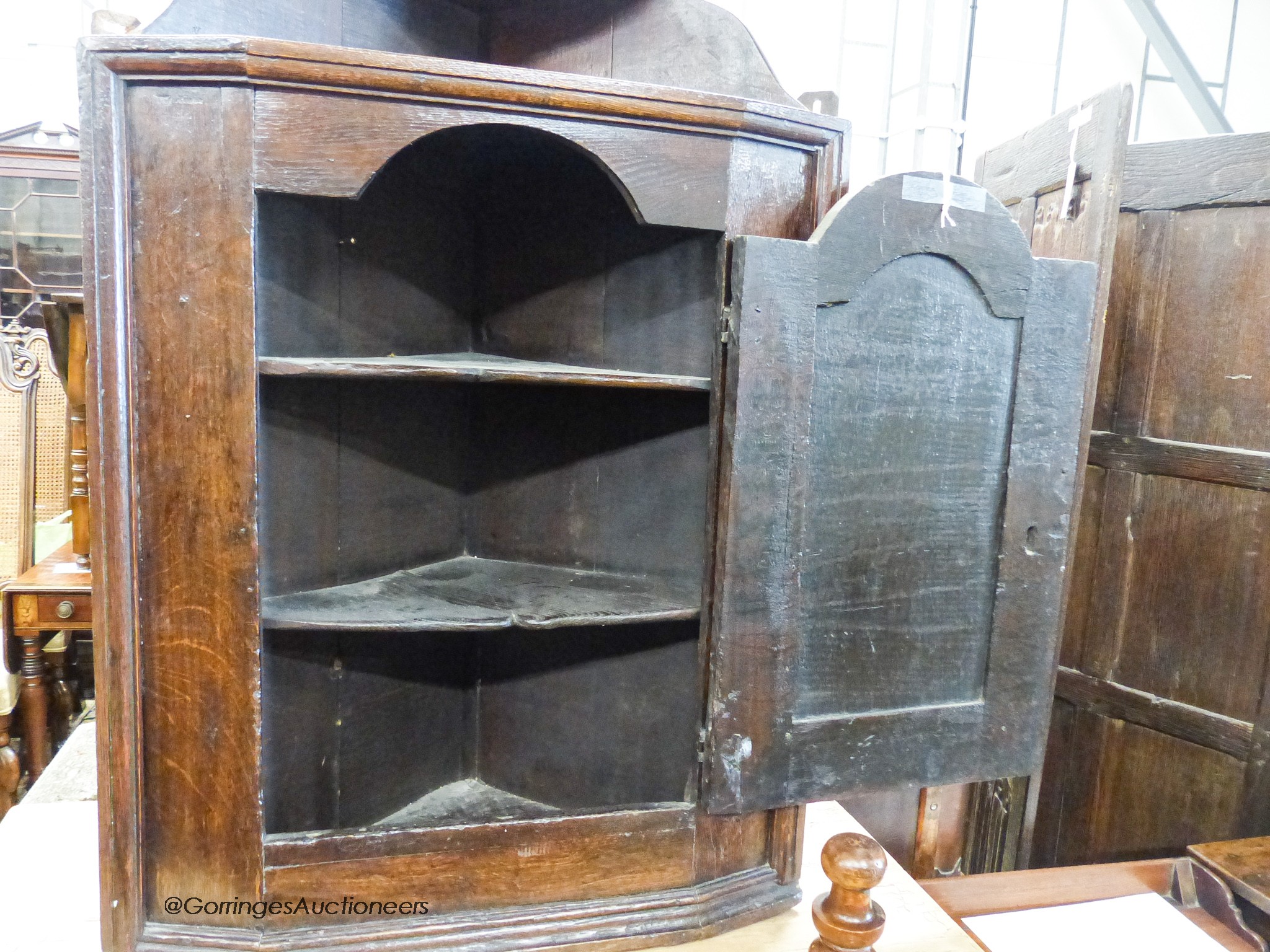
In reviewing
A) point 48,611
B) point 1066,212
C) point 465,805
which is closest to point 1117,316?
point 1066,212

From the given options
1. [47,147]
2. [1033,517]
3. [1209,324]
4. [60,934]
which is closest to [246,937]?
[60,934]

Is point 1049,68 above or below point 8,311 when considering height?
above

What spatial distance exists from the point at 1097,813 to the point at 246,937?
1.91 meters

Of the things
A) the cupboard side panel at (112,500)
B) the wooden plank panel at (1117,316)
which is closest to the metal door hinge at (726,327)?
the cupboard side panel at (112,500)

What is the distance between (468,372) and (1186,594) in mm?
1712

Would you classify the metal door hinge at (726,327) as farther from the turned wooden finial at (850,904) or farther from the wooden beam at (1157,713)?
the wooden beam at (1157,713)

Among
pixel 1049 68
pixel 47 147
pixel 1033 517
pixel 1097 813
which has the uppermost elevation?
pixel 1049 68

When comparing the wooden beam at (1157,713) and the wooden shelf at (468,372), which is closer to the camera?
the wooden shelf at (468,372)

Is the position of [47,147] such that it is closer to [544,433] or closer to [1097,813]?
[544,433]

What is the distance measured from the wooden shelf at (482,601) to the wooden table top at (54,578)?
1479mm

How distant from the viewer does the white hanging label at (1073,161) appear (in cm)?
138

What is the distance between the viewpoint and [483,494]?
1586 millimetres

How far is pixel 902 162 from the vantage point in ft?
8.94

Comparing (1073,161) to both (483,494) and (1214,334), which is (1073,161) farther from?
(483,494)
